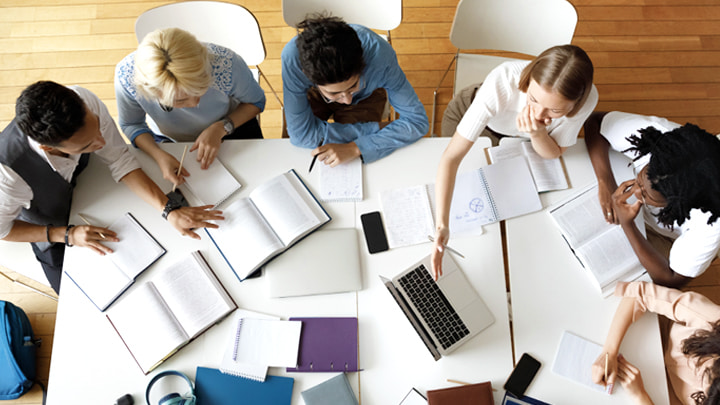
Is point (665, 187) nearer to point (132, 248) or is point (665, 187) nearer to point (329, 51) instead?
point (329, 51)

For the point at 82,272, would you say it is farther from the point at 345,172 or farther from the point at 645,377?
the point at 645,377

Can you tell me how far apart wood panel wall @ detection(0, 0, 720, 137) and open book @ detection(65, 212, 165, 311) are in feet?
4.00

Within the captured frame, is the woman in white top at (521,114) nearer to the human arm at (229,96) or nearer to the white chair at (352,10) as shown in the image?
the white chair at (352,10)

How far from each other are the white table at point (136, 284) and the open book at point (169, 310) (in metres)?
0.03

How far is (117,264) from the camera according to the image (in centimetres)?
158

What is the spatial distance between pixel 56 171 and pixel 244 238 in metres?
0.67

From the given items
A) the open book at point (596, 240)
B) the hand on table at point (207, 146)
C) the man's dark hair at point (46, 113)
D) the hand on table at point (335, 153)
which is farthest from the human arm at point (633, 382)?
the man's dark hair at point (46, 113)

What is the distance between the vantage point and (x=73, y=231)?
1568mm

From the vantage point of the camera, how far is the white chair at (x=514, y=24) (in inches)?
76.6

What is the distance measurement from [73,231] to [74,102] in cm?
48

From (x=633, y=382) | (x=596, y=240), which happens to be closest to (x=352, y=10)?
(x=596, y=240)

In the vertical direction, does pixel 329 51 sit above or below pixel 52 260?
above

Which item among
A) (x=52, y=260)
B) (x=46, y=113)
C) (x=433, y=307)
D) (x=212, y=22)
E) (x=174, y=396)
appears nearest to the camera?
(x=46, y=113)

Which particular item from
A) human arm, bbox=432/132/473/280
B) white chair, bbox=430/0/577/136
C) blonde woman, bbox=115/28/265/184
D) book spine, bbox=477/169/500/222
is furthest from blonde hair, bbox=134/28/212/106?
white chair, bbox=430/0/577/136
